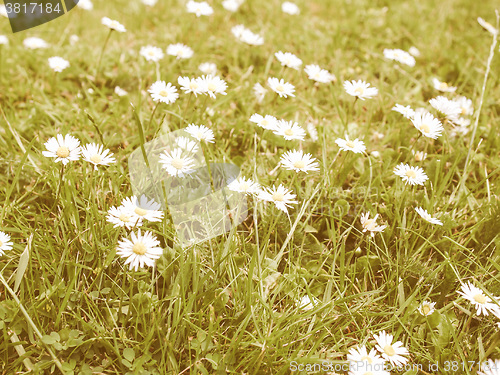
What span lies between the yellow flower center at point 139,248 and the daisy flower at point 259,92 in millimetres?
1300

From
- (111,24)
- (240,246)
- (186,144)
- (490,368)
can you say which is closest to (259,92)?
(186,144)

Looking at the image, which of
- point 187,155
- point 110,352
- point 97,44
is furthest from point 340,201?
point 97,44

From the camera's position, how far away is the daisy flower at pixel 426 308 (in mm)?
1484

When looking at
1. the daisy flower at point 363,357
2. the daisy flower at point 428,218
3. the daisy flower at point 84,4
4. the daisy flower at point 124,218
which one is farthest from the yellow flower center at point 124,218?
the daisy flower at point 84,4

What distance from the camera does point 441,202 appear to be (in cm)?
191

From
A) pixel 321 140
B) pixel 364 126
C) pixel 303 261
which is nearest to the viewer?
pixel 303 261

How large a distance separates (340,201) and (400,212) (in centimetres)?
29

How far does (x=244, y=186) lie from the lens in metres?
1.64

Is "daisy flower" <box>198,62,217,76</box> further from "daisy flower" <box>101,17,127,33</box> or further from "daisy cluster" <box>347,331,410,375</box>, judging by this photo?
"daisy cluster" <box>347,331,410,375</box>

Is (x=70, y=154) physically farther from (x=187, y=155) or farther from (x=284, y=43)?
(x=284, y=43)

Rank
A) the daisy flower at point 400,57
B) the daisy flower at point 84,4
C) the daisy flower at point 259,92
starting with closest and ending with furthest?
the daisy flower at point 259,92 → the daisy flower at point 400,57 → the daisy flower at point 84,4

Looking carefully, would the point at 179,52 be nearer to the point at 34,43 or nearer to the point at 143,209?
the point at 34,43

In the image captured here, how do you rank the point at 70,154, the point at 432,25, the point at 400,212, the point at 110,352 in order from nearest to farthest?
the point at 110,352 → the point at 70,154 → the point at 400,212 → the point at 432,25

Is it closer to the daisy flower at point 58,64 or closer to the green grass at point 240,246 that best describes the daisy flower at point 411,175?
the green grass at point 240,246
